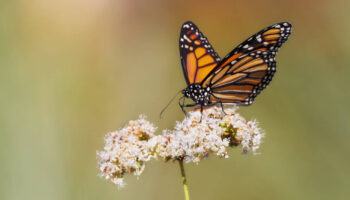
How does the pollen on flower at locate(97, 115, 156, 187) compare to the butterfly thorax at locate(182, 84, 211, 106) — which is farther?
the butterfly thorax at locate(182, 84, 211, 106)

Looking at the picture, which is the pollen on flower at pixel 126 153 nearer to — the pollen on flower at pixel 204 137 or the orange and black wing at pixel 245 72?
the pollen on flower at pixel 204 137

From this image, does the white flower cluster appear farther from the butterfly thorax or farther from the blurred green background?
the blurred green background

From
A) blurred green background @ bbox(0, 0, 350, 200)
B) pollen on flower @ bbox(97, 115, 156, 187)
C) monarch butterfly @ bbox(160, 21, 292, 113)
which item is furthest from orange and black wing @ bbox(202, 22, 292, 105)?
blurred green background @ bbox(0, 0, 350, 200)

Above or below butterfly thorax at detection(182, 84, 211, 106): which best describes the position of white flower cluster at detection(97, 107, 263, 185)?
below

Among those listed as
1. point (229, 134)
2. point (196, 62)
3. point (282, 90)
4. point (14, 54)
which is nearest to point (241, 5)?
point (282, 90)

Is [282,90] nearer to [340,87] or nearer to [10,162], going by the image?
[340,87]

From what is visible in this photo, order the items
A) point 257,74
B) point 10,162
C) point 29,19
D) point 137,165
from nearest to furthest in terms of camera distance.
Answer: point 137,165 → point 257,74 → point 10,162 → point 29,19

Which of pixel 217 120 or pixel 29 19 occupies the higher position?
pixel 29 19

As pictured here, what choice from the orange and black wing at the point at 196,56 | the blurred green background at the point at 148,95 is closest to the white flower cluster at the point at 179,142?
the orange and black wing at the point at 196,56
